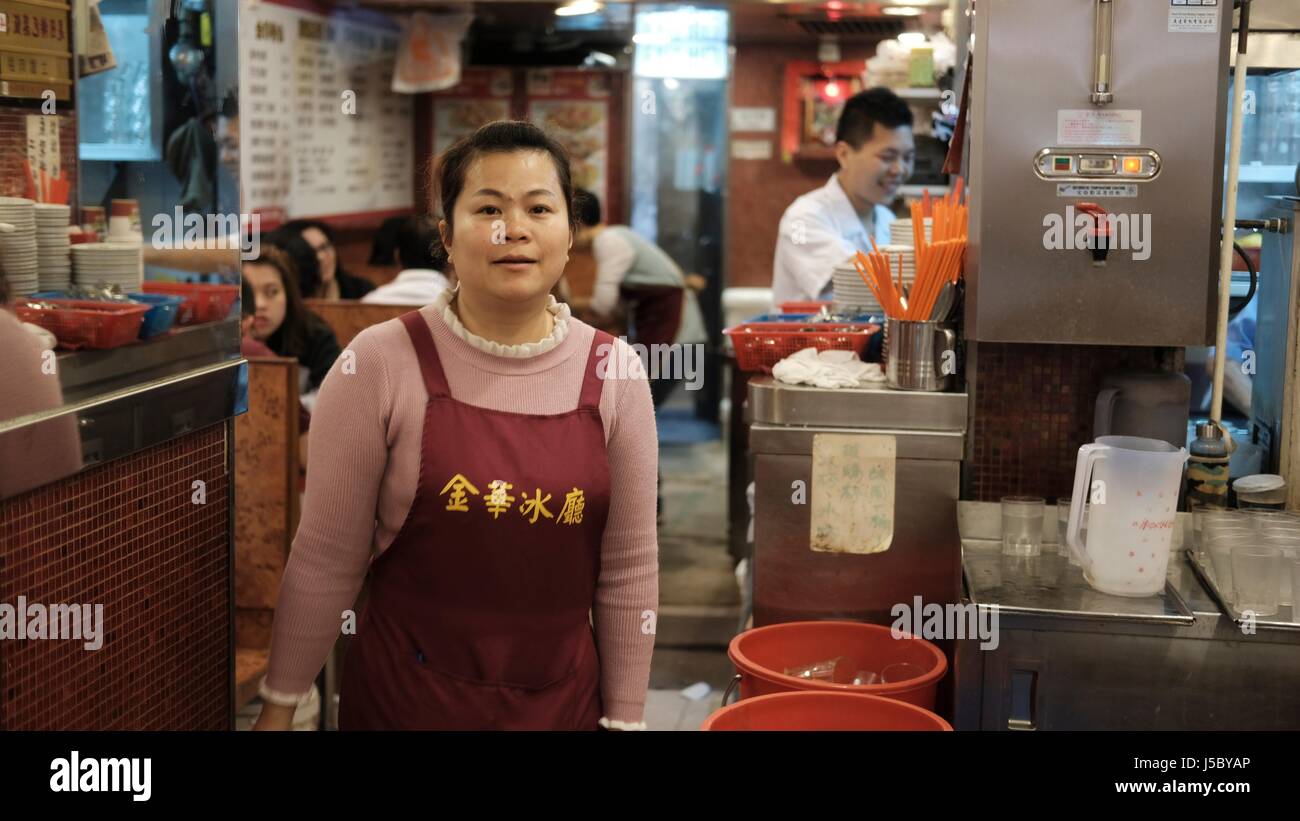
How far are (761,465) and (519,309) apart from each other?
0.90 metres

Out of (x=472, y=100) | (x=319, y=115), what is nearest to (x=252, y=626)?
(x=319, y=115)

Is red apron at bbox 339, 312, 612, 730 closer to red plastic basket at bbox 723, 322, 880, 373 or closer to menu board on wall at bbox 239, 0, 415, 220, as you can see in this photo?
red plastic basket at bbox 723, 322, 880, 373

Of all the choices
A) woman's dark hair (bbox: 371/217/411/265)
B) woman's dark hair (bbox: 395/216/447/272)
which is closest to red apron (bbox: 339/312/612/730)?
woman's dark hair (bbox: 395/216/447/272)

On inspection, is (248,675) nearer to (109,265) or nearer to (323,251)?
(109,265)

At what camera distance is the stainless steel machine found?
8.46 ft

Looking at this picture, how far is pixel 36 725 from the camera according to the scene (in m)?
1.83

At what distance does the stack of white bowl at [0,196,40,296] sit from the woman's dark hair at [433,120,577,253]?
0.58 m

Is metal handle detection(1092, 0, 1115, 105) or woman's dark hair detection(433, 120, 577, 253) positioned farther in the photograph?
metal handle detection(1092, 0, 1115, 105)

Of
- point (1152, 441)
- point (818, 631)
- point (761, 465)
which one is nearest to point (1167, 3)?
point (1152, 441)

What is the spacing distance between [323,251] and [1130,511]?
392 cm

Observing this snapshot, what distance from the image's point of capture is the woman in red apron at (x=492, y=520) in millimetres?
2004

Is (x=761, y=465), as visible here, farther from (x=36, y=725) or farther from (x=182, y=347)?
(x=36, y=725)

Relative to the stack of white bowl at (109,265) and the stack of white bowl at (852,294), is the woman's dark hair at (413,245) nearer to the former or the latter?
the stack of white bowl at (852,294)

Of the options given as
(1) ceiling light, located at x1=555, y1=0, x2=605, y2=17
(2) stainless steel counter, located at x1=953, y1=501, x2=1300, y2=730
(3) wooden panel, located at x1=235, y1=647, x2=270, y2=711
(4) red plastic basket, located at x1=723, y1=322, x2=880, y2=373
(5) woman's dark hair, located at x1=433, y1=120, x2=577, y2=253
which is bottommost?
(3) wooden panel, located at x1=235, y1=647, x2=270, y2=711
